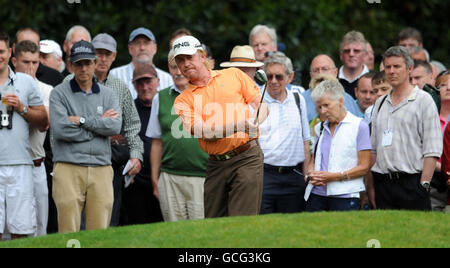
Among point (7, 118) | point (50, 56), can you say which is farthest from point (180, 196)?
point (50, 56)

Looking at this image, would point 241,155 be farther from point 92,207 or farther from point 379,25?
point 379,25

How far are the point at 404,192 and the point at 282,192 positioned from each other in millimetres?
1621

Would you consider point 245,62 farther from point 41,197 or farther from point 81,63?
point 41,197

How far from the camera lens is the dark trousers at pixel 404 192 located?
1066 centimetres

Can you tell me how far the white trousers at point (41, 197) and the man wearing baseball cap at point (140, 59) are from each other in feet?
Answer: 7.14

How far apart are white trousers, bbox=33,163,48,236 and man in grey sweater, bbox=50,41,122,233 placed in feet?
1.47

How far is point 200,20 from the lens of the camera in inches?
704

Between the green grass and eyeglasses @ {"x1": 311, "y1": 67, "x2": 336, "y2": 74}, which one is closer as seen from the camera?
the green grass

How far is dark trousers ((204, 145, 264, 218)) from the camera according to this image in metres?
9.85

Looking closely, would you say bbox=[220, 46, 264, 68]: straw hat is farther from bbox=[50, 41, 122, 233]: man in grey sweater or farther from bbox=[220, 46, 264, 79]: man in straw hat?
bbox=[50, 41, 122, 233]: man in grey sweater

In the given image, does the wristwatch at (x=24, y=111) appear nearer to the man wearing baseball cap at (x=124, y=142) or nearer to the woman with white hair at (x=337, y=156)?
the man wearing baseball cap at (x=124, y=142)

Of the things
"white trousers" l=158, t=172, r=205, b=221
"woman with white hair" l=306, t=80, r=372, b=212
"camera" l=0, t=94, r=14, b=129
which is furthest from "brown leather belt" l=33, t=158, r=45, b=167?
"woman with white hair" l=306, t=80, r=372, b=212

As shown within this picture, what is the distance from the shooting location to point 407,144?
10727 millimetres
